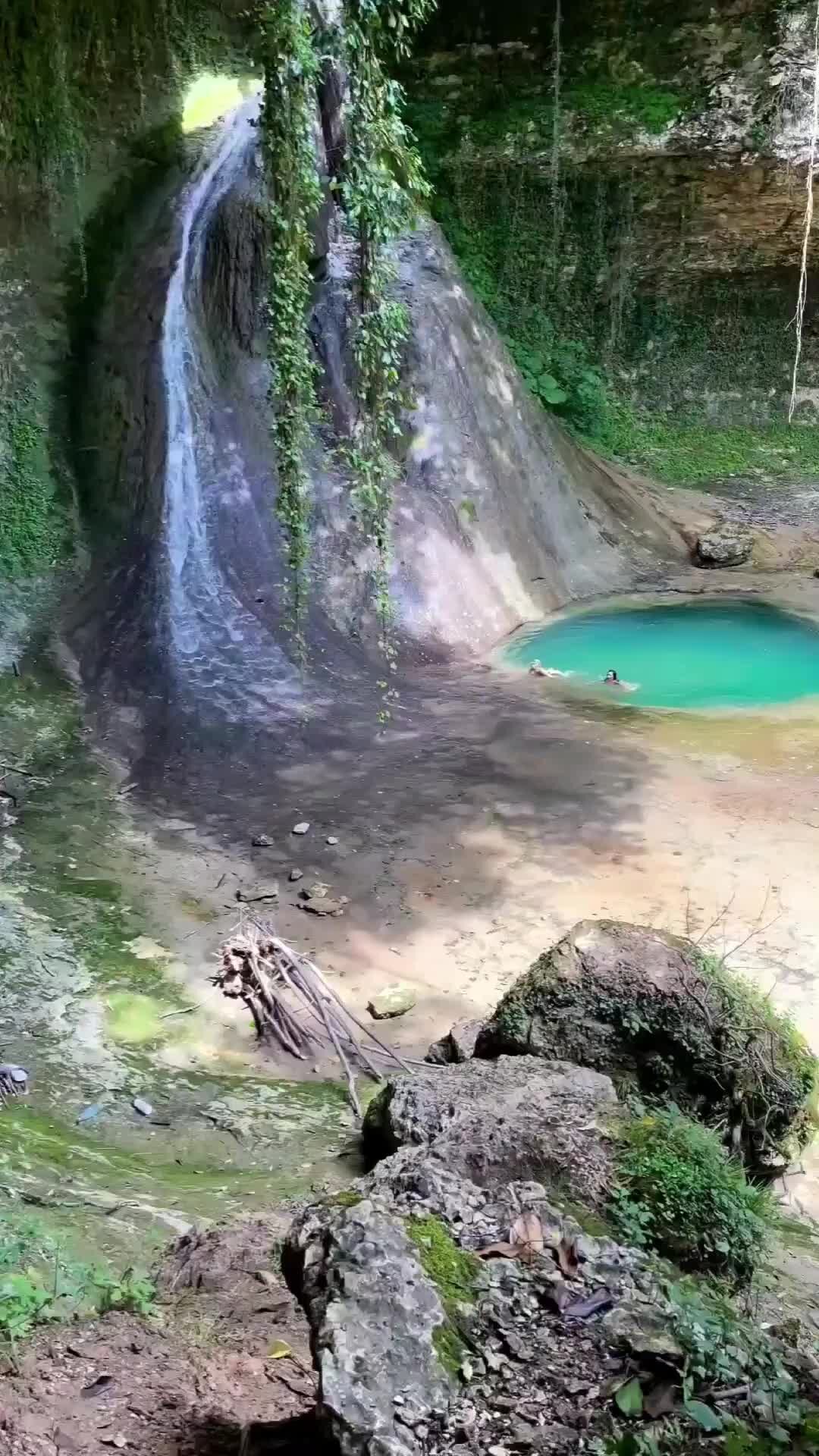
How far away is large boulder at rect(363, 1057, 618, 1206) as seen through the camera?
10.3 feet

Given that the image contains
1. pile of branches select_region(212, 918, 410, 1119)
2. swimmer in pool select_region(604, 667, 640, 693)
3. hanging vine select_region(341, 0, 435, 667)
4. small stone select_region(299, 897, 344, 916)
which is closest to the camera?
pile of branches select_region(212, 918, 410, 1119)

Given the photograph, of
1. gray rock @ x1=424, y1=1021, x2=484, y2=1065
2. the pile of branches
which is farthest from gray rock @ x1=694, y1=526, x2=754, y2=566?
gray rock @ x1=424, y1=1021, x2=484, y2=1065

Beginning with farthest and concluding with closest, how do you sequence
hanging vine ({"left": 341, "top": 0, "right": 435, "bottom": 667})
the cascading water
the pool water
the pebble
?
the pool water < the cascading water < hanging vine ({"left": 341, "top": 0, "right": 435, "bottom": 667}) < the pebble

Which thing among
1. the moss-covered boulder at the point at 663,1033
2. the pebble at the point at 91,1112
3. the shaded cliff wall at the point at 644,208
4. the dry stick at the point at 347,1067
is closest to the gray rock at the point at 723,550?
the shaded cliff wall at the point at 644,208

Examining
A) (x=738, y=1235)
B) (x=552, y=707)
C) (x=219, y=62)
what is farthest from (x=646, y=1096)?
(x=219, y=62)

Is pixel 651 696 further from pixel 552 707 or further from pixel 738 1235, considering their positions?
pixel 738 1235

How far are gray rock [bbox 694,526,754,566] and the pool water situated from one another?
1337 millimetres

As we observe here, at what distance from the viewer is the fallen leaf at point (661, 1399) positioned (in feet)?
7.14

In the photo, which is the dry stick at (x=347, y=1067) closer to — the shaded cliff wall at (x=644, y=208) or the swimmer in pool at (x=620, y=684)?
the swimmer in pool at (x=620, y=684)

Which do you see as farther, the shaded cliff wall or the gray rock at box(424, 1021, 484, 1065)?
the shaded cliff wall

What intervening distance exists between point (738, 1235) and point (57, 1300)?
78.7 inches

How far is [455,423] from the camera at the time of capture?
1234 centimetres

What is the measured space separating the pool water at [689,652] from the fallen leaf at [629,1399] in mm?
8236

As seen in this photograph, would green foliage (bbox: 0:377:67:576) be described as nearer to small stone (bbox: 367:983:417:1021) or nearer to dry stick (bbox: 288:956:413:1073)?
dry stick (bbox: 288:956:413:1073)
